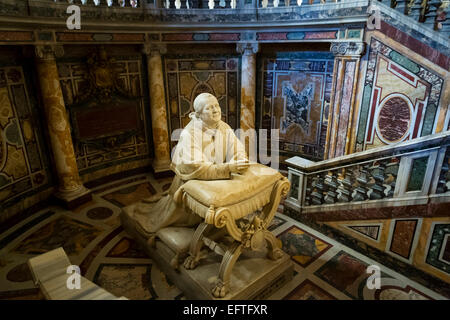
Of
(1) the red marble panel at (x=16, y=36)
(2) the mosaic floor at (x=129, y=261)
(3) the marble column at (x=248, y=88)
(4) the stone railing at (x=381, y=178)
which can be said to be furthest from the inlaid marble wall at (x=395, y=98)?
(1) the red marble panel at (x=16, y=36)

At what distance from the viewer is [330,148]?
19.7 ft

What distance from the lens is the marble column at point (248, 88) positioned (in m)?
6.41

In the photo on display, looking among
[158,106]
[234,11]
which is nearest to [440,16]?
[234,11]

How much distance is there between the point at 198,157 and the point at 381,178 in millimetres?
2335

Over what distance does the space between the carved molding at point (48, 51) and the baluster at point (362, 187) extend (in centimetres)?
512

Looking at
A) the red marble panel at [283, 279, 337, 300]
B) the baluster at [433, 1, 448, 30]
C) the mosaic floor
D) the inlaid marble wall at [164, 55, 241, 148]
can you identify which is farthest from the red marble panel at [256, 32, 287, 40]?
the red marble panel at [283, 279, 337, 300]

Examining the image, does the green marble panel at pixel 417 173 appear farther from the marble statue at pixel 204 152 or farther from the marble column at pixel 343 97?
the marble column at pixel 343 97

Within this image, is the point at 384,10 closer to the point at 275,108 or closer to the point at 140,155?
the point at 275,108

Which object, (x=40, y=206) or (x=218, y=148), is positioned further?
(x=40, y=206)

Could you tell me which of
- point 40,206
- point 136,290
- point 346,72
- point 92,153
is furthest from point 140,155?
point 346,72

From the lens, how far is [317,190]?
4629mm

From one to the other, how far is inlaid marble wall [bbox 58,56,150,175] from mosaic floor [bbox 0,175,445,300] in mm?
1303

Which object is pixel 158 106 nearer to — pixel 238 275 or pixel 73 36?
pixel 73 36

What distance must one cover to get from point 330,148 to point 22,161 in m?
5.83
